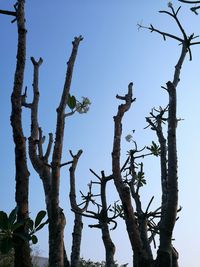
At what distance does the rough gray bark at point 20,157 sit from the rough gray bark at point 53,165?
777 millimetres

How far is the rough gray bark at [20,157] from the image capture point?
10.1 feet

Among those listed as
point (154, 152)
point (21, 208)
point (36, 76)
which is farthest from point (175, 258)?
point (154, 152)

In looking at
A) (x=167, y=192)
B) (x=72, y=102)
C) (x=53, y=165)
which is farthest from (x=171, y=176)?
(x=72, y=102)

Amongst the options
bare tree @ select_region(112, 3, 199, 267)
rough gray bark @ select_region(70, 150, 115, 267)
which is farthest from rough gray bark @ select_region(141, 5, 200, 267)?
rough gray bark @ select_region(70, 150, 115, 267)

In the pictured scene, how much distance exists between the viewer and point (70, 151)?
5594 mm

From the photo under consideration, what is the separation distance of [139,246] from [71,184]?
6.77 ft

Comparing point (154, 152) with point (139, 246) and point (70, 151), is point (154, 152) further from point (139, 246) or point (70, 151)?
point (139, 246)

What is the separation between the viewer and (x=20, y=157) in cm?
342

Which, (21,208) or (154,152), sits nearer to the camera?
(21,208)

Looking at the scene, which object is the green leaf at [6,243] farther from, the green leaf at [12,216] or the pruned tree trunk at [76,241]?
the pruned tree trunk at [76,241]

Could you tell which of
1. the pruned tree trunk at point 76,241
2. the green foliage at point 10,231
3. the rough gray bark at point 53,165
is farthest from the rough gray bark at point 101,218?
the green foliage at point 10,231

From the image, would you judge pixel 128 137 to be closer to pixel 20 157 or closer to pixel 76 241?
pixel 76 241

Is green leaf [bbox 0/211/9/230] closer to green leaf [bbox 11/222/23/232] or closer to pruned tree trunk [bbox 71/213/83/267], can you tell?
green leaf [bbox 11/222/23/232]

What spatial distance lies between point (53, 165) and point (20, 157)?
2.77ft
